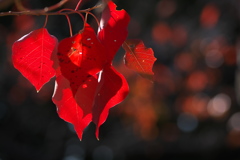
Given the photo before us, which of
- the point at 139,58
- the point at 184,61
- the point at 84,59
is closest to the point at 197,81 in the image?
the point at 184,61

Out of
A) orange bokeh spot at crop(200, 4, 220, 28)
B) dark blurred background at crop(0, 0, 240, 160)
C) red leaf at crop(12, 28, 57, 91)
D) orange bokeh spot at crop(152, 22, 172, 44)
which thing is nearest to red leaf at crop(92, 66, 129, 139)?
red leaf at crop(12, 28, 57, 91)

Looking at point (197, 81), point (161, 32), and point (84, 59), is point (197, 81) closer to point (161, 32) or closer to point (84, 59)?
point (161, 32)

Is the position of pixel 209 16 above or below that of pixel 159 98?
above

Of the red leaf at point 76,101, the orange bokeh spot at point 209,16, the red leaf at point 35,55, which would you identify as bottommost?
the orange bokeh spot at point 209,16

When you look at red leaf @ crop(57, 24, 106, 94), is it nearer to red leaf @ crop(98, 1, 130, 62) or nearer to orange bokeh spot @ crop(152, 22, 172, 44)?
red leaf @ crop(98, 1, 130, 62)

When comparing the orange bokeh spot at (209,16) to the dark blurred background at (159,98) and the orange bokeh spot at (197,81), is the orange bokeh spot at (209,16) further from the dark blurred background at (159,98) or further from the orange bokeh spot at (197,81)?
the orange bokeh spot at (197,81)

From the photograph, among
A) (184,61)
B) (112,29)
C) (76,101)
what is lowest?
(184,61)

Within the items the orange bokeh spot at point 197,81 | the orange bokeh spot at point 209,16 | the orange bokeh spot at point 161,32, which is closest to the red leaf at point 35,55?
the orange bokeh spot at point 161,32

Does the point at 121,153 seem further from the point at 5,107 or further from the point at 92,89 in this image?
the point at 92,89
